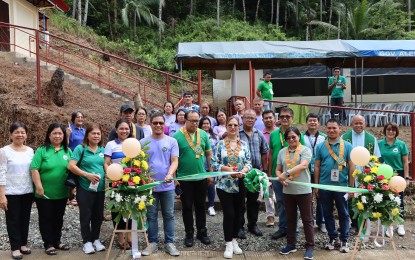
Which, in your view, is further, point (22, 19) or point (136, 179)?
point (22, 19)

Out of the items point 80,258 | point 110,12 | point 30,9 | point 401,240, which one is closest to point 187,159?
point 80,258

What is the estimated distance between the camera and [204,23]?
32844 millimetres

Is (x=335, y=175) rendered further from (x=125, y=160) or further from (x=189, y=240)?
(x=125, y=160)

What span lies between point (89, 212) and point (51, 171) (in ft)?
2.35

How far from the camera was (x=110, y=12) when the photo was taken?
33312mm

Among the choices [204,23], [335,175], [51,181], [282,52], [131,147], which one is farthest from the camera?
[204,23]

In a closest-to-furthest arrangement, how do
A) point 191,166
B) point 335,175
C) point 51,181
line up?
1. point 51,181
2. point 335,175
3. point 191,166

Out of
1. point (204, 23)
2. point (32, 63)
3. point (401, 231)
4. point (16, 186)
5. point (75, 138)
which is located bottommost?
point (401, 231)

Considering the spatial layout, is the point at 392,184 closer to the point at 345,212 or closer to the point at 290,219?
the point at 345,212

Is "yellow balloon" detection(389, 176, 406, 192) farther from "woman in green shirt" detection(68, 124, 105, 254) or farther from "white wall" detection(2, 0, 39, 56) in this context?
"white wall" detection(2, 0, 39, 56)

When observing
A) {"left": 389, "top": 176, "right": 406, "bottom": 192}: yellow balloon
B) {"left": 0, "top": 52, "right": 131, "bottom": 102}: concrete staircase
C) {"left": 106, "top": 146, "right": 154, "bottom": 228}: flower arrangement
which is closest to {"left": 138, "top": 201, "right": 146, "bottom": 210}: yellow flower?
{"left": 106, "top": 146, "right": 154, "bottom": 228}: flower arrangement

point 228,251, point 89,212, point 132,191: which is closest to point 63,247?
point 89,212

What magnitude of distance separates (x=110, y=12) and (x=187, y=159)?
101ft

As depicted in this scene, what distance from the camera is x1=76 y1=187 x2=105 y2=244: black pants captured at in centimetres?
504
